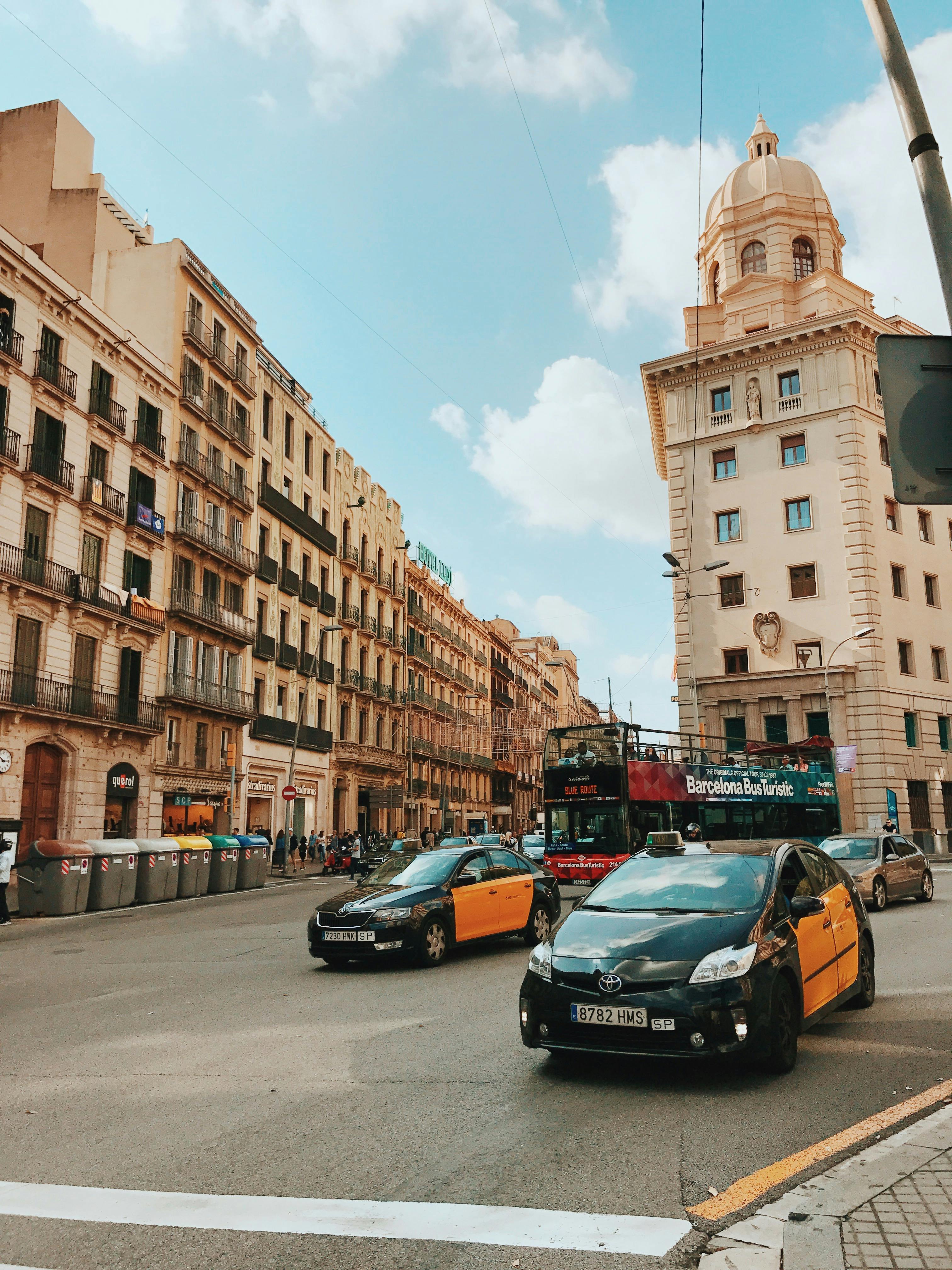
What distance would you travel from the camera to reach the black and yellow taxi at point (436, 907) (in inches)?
479

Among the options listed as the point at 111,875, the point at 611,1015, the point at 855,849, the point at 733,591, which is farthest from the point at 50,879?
the point at 733,591

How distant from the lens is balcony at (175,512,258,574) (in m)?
38.9

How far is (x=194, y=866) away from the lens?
90.7 feet

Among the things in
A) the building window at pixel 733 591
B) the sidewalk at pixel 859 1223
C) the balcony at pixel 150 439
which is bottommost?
the sidewalk at pixel 859 1223

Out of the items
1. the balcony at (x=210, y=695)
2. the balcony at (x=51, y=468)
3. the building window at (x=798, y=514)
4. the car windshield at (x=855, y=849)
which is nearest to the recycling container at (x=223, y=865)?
the balcony at (x=210, y=695)

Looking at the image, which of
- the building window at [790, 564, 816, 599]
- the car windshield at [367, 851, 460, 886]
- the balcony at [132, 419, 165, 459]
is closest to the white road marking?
the car windshield at [367, 851, 460, 886]

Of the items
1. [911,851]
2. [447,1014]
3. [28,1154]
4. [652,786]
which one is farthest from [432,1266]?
[652,786]

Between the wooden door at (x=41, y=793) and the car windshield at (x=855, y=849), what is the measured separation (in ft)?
73.3

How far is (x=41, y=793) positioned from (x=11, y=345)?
13097 millimetres

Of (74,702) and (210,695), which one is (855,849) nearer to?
(74,702)

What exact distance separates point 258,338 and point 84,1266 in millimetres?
46364

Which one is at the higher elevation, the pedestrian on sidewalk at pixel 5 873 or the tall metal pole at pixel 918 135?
the tall metal pole at pixel 918 135

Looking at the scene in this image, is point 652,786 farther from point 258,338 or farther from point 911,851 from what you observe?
point 258,338

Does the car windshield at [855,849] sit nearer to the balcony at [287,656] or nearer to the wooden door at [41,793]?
the wooden door at [41,793]
